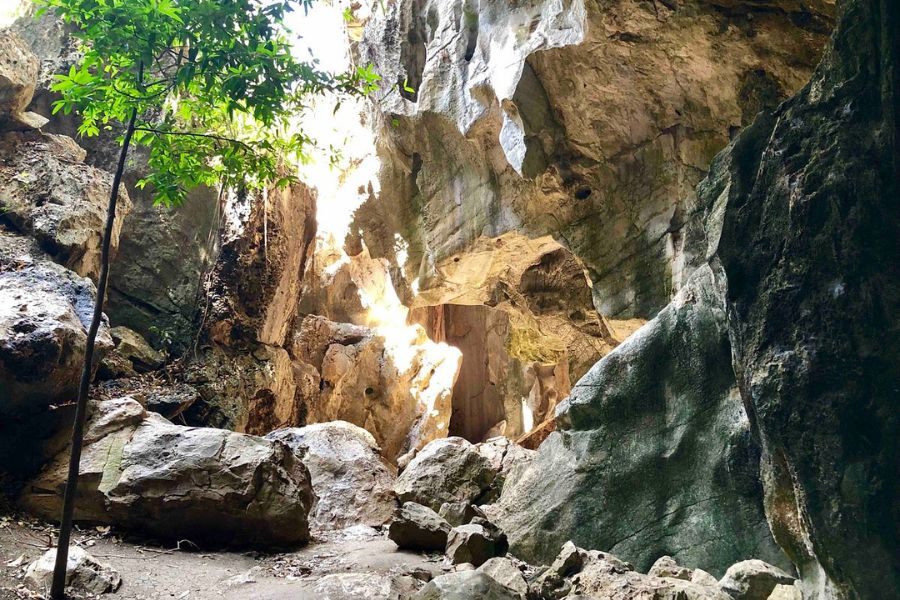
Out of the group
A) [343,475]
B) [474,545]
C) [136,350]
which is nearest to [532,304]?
[343,475]

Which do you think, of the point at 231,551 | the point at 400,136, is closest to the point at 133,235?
the point at 400,136

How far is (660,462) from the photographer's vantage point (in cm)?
653

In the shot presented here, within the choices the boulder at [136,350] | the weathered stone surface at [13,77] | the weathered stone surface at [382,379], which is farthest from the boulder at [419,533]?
the weathered stone surface at [382,379]

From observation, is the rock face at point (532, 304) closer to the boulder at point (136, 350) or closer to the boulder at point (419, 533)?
the boulder at point (419, 533)

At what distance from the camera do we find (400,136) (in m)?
13.6

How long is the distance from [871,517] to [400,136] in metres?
11.9

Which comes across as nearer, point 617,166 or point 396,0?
point 617,166

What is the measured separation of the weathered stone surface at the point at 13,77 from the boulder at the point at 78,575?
807 centimetres

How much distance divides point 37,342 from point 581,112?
791 centimetres

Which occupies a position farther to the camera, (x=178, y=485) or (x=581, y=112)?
(x=581, y=112)

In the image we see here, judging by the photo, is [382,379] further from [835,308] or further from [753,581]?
[835,308]

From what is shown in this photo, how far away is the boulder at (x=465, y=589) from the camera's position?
13.7 ft

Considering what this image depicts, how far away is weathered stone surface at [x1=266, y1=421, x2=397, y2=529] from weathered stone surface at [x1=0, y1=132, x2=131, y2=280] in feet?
12.9

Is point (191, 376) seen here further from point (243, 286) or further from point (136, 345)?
point (243, 286)
